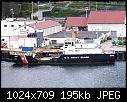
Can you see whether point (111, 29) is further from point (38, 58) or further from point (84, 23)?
point (38, 58)

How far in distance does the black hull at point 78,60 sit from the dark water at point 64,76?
168 mm

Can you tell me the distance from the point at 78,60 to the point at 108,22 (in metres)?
1.85

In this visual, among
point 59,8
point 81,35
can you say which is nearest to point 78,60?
point 81,35

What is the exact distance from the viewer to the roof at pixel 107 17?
7852mm

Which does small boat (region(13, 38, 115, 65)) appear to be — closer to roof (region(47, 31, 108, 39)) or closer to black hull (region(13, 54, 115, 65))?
black hull (region(13, 54, 115, 65))

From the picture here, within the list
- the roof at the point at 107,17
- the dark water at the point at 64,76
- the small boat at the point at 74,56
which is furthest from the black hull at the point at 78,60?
the roof at the point at 107,17

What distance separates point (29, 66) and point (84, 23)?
2584mm

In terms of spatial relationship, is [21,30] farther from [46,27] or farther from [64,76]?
[64,76]

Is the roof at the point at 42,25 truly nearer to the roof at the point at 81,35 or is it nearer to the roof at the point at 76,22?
the roof at the point at 81,35

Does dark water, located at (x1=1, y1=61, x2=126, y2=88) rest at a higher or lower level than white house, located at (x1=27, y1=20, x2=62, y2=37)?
lower

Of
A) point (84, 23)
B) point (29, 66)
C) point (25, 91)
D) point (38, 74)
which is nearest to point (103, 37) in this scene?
point (84, 23)

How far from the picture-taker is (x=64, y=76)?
195 inches

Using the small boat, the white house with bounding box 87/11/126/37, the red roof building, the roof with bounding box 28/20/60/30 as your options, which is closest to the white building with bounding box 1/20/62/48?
the roof with bounding box 28/20/60/30

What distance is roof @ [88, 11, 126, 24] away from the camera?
785cm
